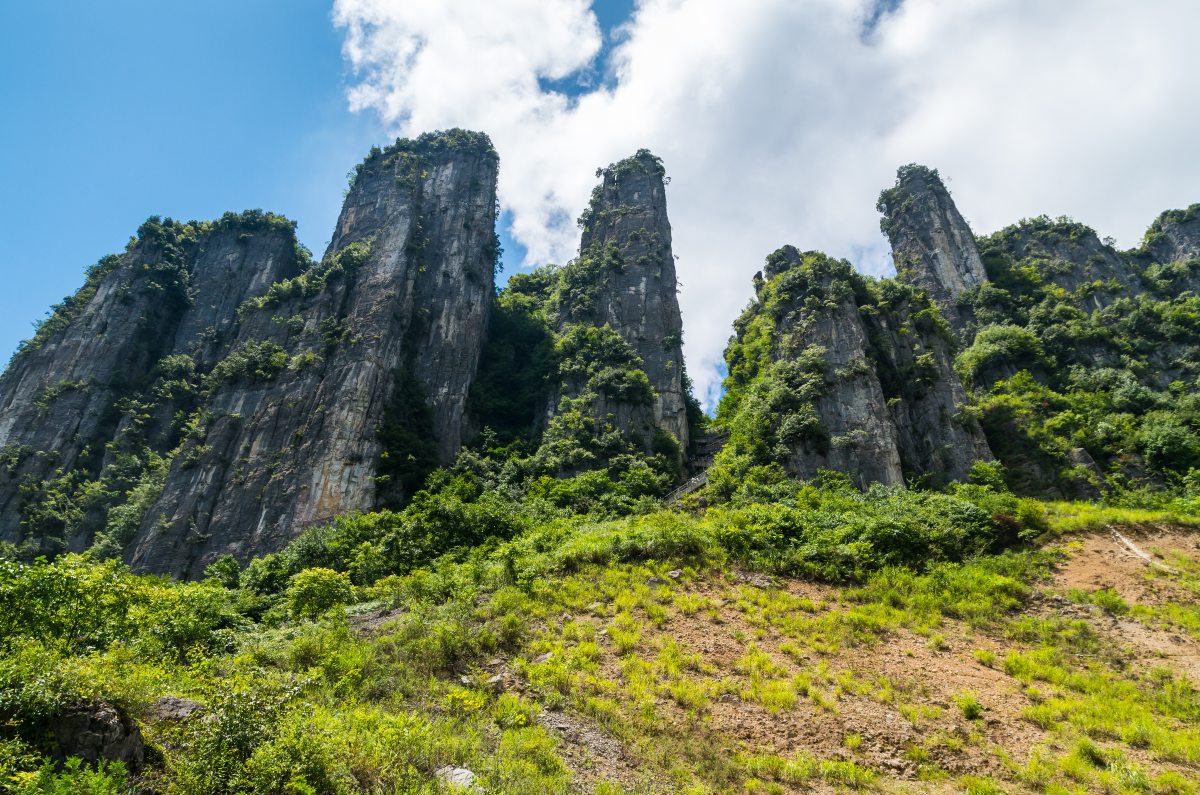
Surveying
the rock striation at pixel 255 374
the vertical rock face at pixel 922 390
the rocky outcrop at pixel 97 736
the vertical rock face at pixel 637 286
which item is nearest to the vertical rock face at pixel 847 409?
the vertical rock face at pixel 922 390

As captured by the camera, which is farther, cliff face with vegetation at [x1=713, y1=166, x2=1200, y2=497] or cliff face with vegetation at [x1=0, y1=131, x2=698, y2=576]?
cliff face with vegetation at [x1=0, y1=131, x2=698, y2=576]

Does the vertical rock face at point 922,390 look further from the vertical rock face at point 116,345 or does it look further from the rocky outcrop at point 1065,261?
the vertical rock face at point 116,345

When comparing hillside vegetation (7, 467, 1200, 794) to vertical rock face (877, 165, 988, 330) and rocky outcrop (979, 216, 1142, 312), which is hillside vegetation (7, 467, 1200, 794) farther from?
rocky outcrop (979, 216, 1142, 312)

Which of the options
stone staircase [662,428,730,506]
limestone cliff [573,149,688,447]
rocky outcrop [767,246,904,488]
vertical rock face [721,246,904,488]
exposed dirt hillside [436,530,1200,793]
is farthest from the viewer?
limestone cliff [573,149,688,447]

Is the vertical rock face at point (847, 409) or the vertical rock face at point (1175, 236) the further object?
the vertical rock face at point (1175, 236)

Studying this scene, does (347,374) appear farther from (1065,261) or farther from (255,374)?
(1065,261)

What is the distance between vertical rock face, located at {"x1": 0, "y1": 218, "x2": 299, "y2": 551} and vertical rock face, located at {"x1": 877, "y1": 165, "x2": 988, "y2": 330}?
51731mm

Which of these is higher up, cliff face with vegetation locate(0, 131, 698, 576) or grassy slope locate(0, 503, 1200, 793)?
cliff face with vegetation locate(0, 131, 698, 576)

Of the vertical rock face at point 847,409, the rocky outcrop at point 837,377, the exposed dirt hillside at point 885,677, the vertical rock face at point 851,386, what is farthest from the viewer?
the vertical rock face at point 851,386

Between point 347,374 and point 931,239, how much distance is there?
148ft

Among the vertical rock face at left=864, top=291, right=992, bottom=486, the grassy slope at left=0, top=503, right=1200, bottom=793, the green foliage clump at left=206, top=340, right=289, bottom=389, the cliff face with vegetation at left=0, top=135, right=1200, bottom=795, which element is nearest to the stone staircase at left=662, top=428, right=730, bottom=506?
the cliff face with vegetation at left=0, top=135, right=1200, bottom=795

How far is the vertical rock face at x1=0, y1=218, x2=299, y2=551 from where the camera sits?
137 feet

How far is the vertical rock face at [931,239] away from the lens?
159ft

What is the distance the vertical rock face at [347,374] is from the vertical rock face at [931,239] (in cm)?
3352
